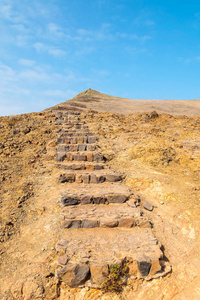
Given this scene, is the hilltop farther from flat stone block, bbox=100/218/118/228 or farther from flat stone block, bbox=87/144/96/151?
flat stone block, bbox=100/218/118/228

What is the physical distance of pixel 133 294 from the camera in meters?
3.34

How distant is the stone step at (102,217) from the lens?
4520 millimetres

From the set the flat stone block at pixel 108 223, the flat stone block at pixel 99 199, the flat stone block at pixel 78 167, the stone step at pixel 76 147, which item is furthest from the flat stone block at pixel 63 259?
the stone step at pixel 76 147

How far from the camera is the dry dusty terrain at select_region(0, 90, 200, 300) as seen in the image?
3.39 m

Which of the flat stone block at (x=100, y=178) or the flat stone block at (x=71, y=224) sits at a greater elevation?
the flat stone block at (x=100, y=178)

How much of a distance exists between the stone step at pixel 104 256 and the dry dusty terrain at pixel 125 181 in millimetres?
161

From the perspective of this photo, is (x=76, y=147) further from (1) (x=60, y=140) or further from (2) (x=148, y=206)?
(2) (x=148, y=206)

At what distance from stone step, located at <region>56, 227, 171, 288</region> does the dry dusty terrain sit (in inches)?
6.3

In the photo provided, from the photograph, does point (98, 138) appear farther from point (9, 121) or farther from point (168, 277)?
point (168, 277)

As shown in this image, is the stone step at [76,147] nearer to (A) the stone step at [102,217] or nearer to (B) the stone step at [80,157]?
(B) the stone step at [80,157]

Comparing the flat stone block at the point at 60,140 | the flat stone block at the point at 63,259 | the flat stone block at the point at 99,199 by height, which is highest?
the flat stone block at the point at 60,140

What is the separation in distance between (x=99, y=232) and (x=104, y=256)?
75 centimetres

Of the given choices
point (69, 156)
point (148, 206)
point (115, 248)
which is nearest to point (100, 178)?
point (148, 206)

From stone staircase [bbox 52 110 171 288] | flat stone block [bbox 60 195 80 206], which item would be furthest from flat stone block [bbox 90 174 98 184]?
flat stone block [bbox 60 195 80 206]
